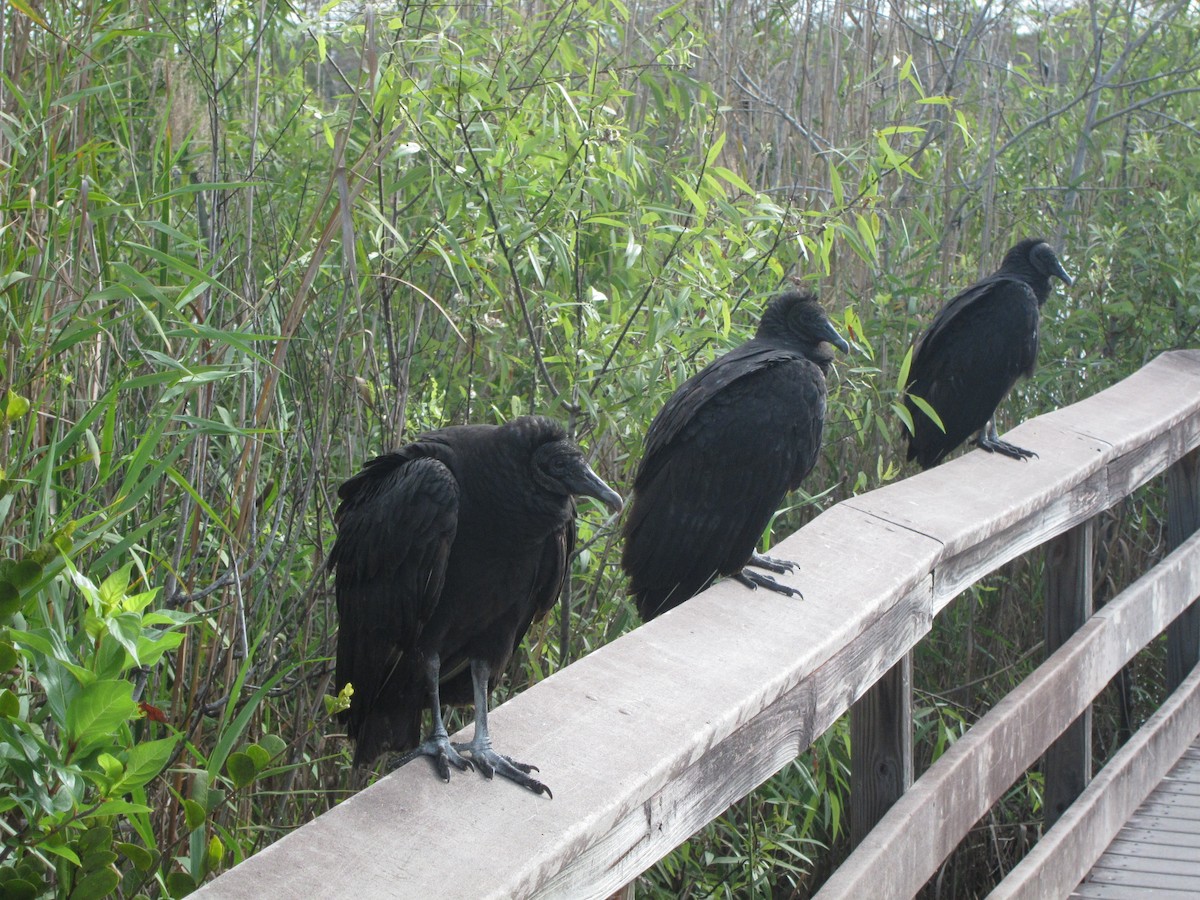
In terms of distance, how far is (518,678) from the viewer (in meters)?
2.80

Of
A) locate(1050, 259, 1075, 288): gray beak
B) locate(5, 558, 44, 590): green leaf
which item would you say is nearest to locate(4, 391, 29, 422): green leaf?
locate(5, 558, 44, 590): green leaf

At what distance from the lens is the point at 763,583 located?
6.31 ft

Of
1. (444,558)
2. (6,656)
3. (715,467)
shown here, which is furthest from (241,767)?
(715,467)

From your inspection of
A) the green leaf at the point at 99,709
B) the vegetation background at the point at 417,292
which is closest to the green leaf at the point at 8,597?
the vegetation background at the point at 417,292

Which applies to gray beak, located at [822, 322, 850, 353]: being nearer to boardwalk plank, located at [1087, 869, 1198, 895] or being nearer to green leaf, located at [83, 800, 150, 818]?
boardwalk plank, located at [1087, 869, 1198, 895]

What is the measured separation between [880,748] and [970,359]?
2.06 meters

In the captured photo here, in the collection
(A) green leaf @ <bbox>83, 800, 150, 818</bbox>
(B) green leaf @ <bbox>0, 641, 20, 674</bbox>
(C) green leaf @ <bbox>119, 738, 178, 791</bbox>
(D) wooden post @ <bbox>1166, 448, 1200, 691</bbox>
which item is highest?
(B) green leaf @ <bbox>0, 641, 20, 674</bbox>

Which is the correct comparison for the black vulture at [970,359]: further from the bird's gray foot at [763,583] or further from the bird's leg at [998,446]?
the bird's gray foot at [763,583]

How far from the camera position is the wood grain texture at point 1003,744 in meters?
1.68

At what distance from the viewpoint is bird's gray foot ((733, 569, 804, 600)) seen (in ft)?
5.68

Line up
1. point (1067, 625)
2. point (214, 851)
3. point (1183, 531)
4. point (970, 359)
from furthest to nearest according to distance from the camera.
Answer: point (970, 359) → point (1183, 531) → point (1067, 625) → point (214, 851)

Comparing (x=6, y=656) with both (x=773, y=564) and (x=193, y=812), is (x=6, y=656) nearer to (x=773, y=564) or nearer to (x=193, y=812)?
(x=193, y=812)

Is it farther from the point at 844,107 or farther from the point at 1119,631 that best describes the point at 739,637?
the point at 844,107

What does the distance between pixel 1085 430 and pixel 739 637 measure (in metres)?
1.52
